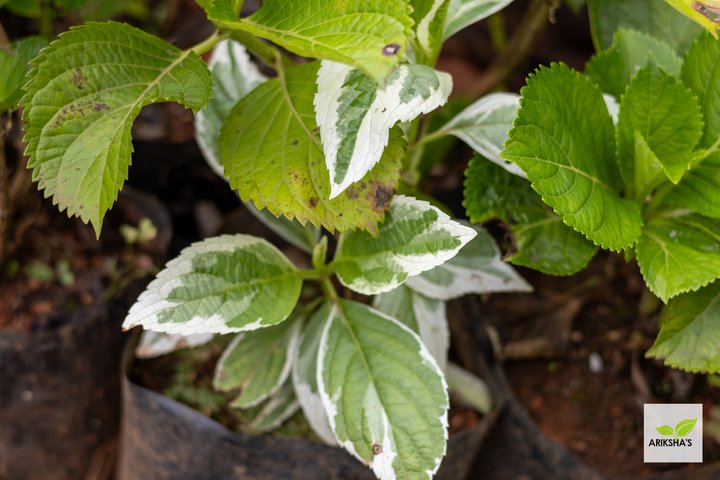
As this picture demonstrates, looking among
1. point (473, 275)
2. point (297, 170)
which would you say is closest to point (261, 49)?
point (297, 170)

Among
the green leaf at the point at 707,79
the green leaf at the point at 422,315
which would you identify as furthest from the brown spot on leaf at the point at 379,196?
the green leaf at the point at 707,79

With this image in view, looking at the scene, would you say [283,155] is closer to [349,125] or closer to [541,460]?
[349,125]

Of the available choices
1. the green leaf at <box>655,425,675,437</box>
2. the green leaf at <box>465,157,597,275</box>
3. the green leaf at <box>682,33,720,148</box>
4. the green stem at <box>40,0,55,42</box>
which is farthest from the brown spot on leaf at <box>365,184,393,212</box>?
the green stem at <box>40,0,55,42</box>

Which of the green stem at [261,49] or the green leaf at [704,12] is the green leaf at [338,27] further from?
the green leaf at [704,12]

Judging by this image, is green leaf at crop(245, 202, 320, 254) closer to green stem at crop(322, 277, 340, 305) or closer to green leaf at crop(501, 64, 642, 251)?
green stem at crop(322, 277, 340, 305)

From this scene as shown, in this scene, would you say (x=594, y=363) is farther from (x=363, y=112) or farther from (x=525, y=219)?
(x=363, y=112)
